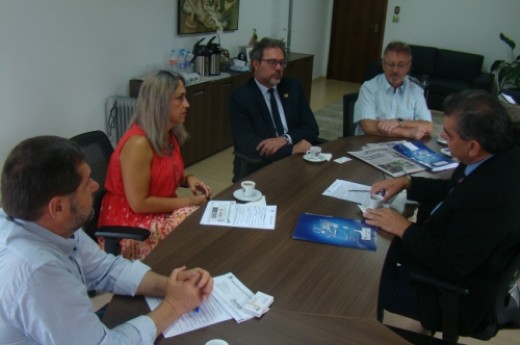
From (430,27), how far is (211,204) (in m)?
6.54

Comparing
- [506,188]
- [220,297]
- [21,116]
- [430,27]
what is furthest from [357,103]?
[430,27]

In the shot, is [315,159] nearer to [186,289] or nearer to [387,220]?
[387,220]

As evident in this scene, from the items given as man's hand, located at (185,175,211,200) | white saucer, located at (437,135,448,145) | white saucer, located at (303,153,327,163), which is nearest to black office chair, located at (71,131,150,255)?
man's hand, located at (185,175,211,200)

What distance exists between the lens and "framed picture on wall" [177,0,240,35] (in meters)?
4.40

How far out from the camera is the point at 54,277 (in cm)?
100

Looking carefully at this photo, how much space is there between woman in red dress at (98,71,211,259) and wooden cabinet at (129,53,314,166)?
192 cm

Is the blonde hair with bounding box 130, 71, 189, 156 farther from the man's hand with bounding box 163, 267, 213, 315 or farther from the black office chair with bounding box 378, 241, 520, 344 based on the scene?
the black office chair with bounding box 378, 241, 520, 344

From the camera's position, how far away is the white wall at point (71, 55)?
121 inches

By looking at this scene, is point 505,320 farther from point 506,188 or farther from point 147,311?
point 147,311

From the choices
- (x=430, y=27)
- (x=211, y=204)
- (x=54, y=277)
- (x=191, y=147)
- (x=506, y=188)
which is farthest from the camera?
(x=430, y=27)

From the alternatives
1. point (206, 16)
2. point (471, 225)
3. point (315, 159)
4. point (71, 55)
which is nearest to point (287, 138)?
point (315, 159)

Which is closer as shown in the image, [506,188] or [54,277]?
[54,277]

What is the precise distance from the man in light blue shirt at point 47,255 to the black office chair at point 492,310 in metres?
0.93

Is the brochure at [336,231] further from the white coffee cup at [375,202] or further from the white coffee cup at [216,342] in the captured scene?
the white coffee cup at [216,342]
